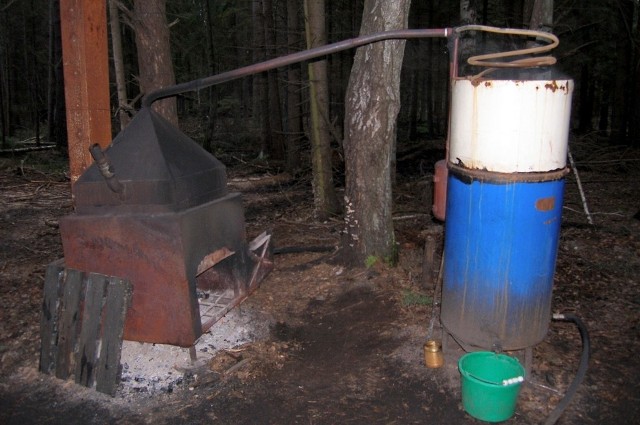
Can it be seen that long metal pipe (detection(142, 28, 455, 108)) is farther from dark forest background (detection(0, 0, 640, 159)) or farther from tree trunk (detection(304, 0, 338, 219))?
dark forest background (detection(0, 0, 640, 159))

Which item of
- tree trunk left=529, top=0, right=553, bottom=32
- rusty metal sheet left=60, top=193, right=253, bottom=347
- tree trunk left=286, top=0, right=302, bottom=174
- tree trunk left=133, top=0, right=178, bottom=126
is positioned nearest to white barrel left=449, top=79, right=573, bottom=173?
rusty metal sheet left=60, top=193, right=253, bottom=347

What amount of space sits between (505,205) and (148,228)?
2.53 metres

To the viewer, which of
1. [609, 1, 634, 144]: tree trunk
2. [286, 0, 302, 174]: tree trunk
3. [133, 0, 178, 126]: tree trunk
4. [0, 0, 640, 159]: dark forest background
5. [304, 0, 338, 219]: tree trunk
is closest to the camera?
[133, 0, 178, 126]: tree trunk

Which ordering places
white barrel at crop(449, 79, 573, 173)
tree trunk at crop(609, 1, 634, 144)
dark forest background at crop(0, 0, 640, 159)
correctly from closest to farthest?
white barrel at crop(449, 79, 573, 173), dark forest background at crop(0, 0, 640, 159), tree trunk at crop(609, 1, 634, 144)

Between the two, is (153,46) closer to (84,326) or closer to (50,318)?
(50,318)

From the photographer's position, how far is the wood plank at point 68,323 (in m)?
3.91

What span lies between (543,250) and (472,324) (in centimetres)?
70

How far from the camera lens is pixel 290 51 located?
37.9ft

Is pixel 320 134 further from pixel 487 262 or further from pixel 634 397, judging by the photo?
pixel 634 397

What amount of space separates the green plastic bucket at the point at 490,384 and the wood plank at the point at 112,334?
8.10 ft

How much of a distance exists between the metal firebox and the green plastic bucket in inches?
80.9

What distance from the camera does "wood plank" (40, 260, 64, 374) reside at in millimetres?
3987

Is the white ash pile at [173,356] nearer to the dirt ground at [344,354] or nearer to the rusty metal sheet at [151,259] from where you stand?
the dirt ground at [344,354]

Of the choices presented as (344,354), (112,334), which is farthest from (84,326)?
(344,354)
